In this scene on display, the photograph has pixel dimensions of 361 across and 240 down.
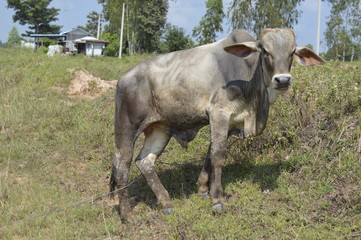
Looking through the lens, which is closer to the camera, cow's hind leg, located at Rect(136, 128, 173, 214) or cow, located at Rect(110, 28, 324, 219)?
cow, located at Rect(110, 28, 324, 219)

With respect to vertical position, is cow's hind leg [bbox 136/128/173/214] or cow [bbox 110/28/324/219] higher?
cow [bbox 110/28/324/219]

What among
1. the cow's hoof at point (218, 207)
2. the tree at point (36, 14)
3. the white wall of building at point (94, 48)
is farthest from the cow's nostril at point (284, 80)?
the tree at point (36, 14)

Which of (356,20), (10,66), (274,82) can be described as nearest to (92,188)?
(274,82)

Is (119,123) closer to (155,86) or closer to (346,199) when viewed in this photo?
(155,86)

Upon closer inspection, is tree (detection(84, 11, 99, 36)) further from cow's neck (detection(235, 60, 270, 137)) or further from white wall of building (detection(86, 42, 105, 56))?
cow's neck (detection(235, 60, 270, 137))

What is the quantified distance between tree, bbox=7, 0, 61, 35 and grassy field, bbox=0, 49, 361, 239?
49.0 metres

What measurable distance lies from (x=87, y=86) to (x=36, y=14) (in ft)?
152

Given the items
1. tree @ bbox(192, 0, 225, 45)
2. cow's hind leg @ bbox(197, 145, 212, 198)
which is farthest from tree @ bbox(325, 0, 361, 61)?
cow's hind leg @ bbox(197, 145, 212, 198)

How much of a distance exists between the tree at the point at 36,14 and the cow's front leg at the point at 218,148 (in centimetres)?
5383

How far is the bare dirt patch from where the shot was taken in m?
12.9

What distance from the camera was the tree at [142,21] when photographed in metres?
37.6

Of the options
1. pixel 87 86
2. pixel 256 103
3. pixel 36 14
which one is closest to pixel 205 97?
pixel 256 103

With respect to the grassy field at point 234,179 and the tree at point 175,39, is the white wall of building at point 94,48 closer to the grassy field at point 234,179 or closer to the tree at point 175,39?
the tree at point 175,39

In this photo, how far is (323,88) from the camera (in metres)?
6.74
